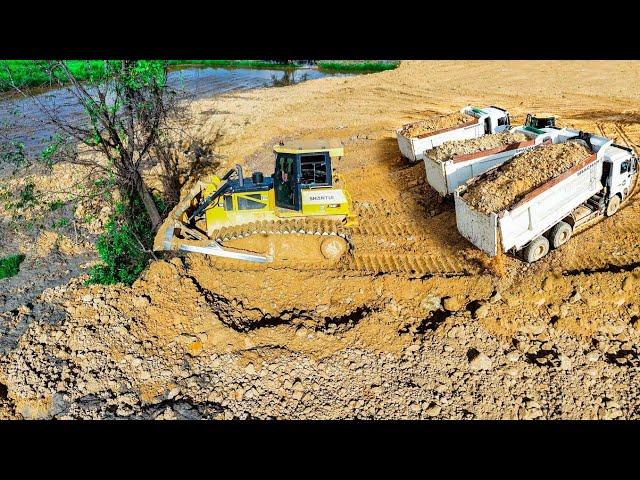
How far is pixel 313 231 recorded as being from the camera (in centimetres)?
866

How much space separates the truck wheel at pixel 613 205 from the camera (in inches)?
365

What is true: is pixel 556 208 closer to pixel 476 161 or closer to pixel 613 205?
pixel 613 205

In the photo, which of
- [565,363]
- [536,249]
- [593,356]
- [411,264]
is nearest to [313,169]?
[411,264]

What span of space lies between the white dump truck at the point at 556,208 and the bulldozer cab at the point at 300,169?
2.41m

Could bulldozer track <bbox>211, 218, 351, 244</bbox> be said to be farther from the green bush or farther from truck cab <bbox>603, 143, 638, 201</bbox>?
truck cab <bbox>603, 143, 638, 201</bbox>

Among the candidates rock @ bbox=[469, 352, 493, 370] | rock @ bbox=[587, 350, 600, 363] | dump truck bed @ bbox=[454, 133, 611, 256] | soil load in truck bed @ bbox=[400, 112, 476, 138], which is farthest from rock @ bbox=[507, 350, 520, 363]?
soil load in truck bed @ bbox=[400, 112, 476, 138]

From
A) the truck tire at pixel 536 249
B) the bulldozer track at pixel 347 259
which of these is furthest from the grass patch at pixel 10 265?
the truck tire at pixel 536 249

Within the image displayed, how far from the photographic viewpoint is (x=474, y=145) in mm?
10750

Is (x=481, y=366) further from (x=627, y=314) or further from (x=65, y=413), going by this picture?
(x=65, y=413)

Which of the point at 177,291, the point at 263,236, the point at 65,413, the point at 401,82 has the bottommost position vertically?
the point at 65,413

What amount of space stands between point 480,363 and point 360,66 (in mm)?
26124

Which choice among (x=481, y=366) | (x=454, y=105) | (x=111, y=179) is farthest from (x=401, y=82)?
(x=481, y=366)

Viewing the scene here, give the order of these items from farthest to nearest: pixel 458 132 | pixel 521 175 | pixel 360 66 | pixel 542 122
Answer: pixel 360 66 → pixel 458 132 → pixel 542 122 → pixel 521 175

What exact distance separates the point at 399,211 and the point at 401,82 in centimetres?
1337
